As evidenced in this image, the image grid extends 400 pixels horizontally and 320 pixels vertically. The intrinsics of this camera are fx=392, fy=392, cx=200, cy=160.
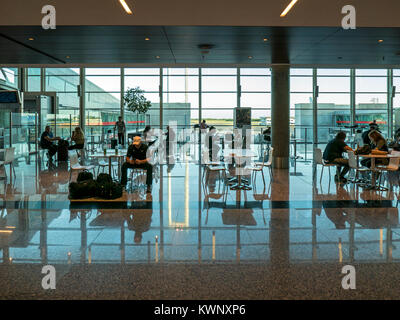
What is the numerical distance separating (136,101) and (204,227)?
15243mm

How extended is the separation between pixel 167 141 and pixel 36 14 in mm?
10090

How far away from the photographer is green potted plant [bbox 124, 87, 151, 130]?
776 inches

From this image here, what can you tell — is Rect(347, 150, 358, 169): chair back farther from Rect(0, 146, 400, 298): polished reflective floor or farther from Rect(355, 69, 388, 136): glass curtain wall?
Rect(355, 69, 388, 136): glass curtain wall

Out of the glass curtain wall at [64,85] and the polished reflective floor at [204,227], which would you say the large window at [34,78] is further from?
the polished reflective floor at [204,227]

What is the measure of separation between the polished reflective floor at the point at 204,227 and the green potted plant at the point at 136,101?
1101cm

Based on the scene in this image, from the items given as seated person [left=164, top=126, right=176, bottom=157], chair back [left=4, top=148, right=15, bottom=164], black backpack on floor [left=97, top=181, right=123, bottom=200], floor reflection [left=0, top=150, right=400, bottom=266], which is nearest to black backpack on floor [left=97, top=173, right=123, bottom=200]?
black backpack on floor [left=97, top=181, right=123, bottom=200]

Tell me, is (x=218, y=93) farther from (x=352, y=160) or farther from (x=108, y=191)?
(x=108, y=191)


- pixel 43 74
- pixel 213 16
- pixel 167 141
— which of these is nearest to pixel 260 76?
pixel 167 141

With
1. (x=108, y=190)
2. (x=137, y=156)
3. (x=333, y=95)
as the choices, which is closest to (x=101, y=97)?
(x=333, y=95)

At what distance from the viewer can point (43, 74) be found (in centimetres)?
2125

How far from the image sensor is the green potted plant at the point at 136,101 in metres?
19.7

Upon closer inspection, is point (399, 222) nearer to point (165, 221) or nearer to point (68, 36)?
point (165, 221)

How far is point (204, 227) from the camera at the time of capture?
17.9 ft

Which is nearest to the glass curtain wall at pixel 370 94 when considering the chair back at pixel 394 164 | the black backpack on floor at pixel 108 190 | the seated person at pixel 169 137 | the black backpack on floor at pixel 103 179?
the seated person at pixel 169 137
